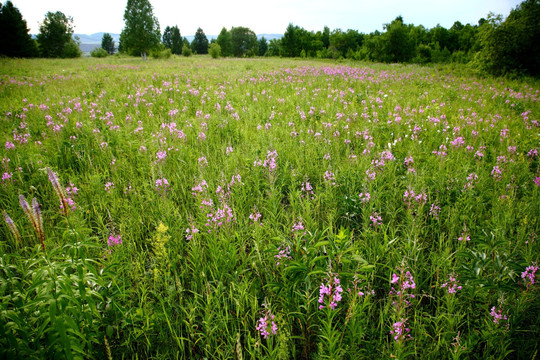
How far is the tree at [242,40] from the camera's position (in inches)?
2904

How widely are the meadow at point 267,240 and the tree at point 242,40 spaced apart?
76.5m

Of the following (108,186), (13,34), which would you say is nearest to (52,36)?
(13,34)

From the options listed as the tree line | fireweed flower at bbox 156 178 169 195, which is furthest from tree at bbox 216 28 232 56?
fireweed flower at bbox 156 178 169 195

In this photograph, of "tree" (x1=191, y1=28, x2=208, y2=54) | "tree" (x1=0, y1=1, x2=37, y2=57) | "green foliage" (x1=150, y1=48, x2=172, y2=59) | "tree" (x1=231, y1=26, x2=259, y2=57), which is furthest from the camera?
"tree" (x1=191, y1=28, x2=208, y2=54)

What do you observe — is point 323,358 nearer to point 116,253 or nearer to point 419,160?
point 116,253

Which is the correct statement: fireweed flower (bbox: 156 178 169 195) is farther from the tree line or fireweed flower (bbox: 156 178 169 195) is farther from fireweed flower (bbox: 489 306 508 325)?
the tree line

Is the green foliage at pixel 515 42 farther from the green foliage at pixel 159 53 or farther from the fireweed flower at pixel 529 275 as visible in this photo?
the green foliage at pixel 159 53

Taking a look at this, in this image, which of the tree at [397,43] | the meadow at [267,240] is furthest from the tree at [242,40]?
the meadow at [267,240]

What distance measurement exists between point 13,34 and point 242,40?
5070cm

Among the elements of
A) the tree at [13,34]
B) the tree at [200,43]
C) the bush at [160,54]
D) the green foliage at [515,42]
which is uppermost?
the tree at [200,43]

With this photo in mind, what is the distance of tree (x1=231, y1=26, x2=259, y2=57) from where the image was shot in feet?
242

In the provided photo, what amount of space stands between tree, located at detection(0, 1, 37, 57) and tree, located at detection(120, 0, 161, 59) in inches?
704

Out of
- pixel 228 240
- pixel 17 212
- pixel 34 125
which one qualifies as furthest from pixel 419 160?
pixel 34 125

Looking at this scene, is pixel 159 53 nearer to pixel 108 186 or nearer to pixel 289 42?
pixel 289 42
